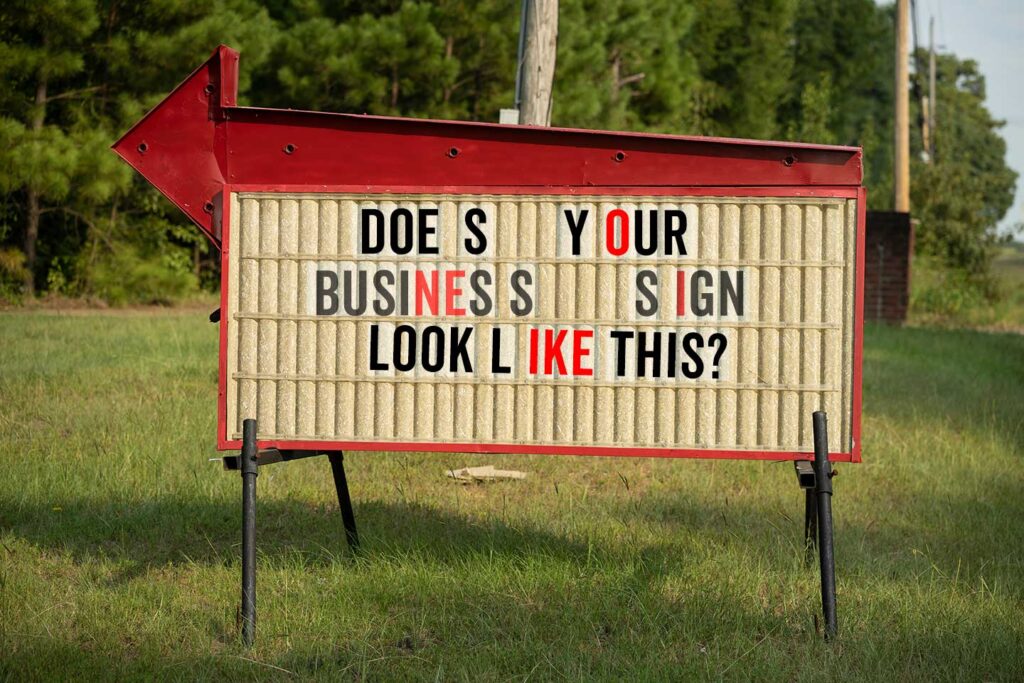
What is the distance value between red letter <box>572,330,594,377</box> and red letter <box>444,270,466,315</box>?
471 mm

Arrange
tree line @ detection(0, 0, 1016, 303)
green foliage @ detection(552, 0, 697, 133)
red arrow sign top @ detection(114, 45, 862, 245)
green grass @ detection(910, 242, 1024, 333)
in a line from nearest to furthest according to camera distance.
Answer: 1. red arrow sign top @ detection(114, 45, 862, 245)
2. tree line @ detection(0, 0, 1016, 303)
3. green grass @ detection(910, 242, 1024, 333)
4. green foliage @ detection(552, 0, 697, 133)

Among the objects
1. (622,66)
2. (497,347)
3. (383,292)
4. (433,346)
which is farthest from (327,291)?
(622,66)

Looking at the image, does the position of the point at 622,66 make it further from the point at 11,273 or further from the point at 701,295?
the point at 701,295

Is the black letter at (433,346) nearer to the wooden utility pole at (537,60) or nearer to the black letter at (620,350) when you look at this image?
the black letter at (620,350)

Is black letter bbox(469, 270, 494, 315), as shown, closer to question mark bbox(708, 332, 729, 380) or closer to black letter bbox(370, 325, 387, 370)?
black letter bbox(370, 325, 387, 370)

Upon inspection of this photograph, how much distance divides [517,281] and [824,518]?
1.53 metres

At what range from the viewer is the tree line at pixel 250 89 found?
19688 mm

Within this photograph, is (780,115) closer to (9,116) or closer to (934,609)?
(9,116)

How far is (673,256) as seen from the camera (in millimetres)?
5102

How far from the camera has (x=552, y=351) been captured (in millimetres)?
5148

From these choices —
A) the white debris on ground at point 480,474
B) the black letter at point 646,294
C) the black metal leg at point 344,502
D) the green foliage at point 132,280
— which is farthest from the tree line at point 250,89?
the black letter at point 646,294

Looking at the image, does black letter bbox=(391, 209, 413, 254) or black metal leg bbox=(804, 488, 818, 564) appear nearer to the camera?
black letter bbox=(391, 209, 413, 254)

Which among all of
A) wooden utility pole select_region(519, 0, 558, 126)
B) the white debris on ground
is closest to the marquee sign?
the white debris on ground

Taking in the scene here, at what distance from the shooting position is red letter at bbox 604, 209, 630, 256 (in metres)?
5.12
